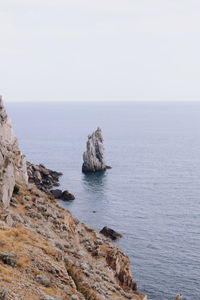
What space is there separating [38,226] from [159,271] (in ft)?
114

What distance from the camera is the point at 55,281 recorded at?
2480 centimetres

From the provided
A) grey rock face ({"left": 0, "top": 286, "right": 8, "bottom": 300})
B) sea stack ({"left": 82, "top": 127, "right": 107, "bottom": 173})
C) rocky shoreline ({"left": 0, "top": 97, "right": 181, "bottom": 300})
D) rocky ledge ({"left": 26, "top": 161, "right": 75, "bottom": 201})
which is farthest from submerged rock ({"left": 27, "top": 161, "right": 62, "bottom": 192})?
grey rock face ({"left": 0, "top": 286, "right": 8, "bottom": 300})

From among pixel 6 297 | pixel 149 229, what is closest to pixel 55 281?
pixel 6 297

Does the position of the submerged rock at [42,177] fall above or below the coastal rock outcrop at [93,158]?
below

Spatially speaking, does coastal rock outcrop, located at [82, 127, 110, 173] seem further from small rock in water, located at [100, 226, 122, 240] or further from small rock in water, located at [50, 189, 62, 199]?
small rock in water, located at [100, 226, 122, 240]

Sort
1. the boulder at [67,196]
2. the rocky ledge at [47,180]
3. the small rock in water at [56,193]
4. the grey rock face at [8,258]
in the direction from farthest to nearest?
the small rock in water at [56,193], the rocky ledge at [47,180], the boulder at [67,196], the grey rock face at [8,258]

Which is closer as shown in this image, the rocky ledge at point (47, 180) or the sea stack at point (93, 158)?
the rocky ledge at point (47, 180)

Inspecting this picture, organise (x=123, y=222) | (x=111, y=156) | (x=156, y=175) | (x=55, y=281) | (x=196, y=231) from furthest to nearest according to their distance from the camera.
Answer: (x=111, y=156), (x=156, y=175), (x=123, y=222), (x=196, y=231), (x=55, y=281)

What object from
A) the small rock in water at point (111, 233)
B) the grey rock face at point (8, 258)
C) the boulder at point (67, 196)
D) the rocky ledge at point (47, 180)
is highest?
the grey rock face at point (8, 258)

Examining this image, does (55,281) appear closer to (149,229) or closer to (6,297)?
(6,297)

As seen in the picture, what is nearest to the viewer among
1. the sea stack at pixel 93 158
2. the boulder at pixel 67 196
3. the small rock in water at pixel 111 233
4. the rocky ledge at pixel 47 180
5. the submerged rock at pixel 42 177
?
the small rock in water at pixel 111 233

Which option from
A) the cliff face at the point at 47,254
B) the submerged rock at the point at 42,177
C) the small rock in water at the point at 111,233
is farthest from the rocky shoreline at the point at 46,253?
the submerged rock at the point at 42,177

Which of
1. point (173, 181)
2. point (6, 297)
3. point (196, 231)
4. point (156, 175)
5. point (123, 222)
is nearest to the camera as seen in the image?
Result: point (6, 297)

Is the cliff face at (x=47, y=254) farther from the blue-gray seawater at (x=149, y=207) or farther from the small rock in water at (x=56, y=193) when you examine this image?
the small rock in water at (x=56, y=193)
